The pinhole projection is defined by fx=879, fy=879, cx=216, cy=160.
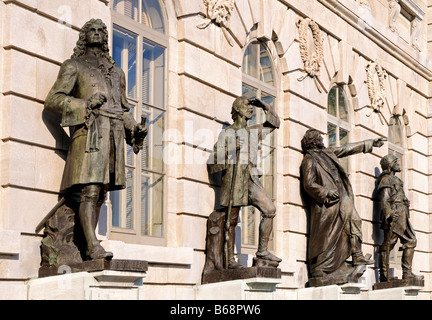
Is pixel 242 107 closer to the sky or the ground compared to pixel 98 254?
closer to the sky

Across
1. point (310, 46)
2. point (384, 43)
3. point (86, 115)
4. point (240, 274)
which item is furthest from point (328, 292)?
point (384, 43)

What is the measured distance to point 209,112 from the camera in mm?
13102

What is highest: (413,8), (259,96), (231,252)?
(413,8)

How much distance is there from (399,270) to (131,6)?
10310 mm

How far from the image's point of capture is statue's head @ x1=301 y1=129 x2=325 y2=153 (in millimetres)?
15469

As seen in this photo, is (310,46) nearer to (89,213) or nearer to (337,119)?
(337,119)

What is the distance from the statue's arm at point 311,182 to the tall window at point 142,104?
3734 millimetres

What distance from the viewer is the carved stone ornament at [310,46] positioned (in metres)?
16.2

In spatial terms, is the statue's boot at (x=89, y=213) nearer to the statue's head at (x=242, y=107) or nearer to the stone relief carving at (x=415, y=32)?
the statue's head at (x=242, y=107)

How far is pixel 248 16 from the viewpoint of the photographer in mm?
14438

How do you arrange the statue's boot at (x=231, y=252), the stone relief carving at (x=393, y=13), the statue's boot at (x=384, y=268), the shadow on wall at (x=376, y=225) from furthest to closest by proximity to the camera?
1. the stone relief carving at (x=393, y=13)
2. the shadow on wall at (x=376, y=225)
3. the statue's boot at (x=384, y=268)
4. the statue's boot at (x=231, y=252)

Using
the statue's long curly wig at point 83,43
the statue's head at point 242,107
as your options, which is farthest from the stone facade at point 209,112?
the statue's head at point 242,107

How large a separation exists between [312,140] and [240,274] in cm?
407

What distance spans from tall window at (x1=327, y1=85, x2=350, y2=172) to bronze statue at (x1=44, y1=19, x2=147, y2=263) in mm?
7937
